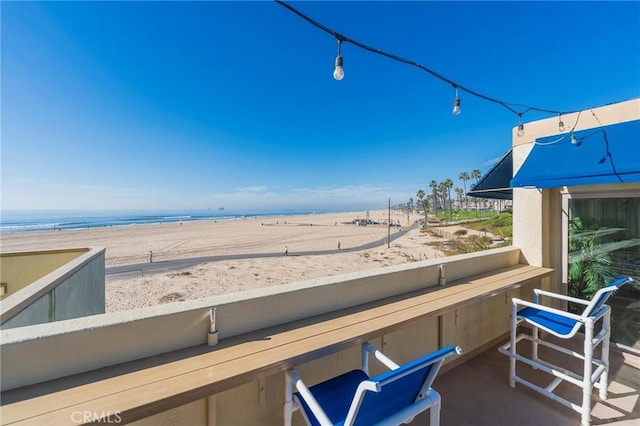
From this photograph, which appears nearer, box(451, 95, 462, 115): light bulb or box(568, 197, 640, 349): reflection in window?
box(568, 197, 640, 349): reflection in window

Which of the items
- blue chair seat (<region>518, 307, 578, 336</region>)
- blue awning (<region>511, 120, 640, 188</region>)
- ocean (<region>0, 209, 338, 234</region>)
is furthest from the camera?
ocean (<region>0, 209, 338, 234</region>)

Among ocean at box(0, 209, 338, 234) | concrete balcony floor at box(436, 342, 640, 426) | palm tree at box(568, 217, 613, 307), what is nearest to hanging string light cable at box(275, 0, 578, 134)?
palm tree at box(568, 217, 613, 307)

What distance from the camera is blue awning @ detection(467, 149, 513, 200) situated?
4.01 metres

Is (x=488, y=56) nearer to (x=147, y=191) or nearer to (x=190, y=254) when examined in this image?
(x=190, y=254)

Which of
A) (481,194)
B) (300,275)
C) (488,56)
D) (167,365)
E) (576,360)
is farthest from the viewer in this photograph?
(300,275)

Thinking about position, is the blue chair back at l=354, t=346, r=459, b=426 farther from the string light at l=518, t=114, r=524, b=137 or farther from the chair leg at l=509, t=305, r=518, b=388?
the string light at l=518, t=114, r=524, b=137

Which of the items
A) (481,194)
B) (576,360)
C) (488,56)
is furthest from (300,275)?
(488,56)

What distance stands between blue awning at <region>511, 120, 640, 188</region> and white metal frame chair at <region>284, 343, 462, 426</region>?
2920 millimetres

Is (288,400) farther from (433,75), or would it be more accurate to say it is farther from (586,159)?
(586,159)

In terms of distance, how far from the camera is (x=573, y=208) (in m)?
3.36

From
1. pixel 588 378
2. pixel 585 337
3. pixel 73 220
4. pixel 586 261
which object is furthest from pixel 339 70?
pixel 73 220

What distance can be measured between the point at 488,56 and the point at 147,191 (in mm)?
74727

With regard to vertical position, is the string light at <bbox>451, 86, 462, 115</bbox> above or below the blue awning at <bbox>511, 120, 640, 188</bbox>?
above

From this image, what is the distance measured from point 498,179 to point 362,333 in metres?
3.86
